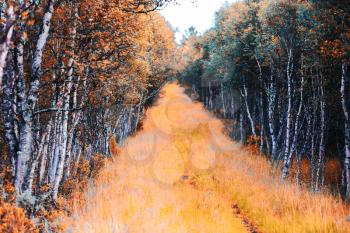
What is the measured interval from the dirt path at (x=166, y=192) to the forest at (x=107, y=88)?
55cm

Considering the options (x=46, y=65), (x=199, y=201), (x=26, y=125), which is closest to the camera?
(x=26, y=125)

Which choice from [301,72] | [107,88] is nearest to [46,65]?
[107,88]


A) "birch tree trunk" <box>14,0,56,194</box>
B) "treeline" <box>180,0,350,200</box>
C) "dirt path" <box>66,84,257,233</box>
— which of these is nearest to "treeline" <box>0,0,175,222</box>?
"birch tree trunk" <box>14,0,56,194</box>

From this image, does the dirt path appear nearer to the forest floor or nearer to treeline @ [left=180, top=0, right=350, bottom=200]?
the forest floor

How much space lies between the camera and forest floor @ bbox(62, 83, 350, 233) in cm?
821

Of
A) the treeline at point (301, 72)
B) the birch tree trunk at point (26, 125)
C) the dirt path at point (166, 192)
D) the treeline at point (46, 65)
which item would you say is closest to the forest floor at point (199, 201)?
the dirt path at point (166, 192)

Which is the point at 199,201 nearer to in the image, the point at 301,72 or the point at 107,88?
the point at 107,88

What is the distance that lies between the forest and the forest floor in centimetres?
34

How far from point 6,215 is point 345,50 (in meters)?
12.2

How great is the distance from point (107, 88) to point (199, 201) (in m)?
6.27

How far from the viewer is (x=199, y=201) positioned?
1160cm

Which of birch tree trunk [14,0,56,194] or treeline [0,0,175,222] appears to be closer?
treeline [0,0,175,222]

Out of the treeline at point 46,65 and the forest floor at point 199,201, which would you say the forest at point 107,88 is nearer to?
the treeline at point 46,65

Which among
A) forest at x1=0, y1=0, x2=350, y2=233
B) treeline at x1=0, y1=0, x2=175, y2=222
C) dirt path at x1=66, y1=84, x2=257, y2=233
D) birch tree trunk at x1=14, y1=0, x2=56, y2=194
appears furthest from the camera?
dirt path at x1=66, y1=84, x2=257, y2=233
